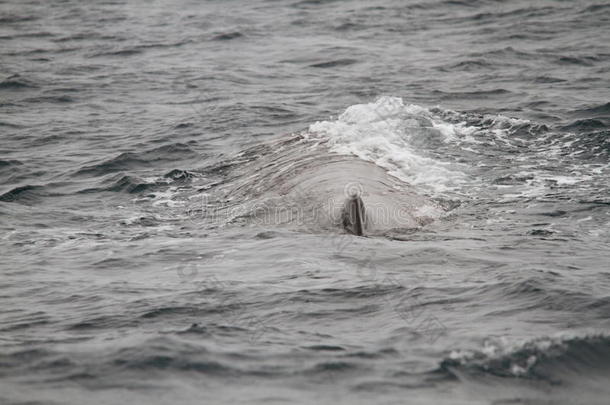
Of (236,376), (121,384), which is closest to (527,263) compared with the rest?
(236,376)

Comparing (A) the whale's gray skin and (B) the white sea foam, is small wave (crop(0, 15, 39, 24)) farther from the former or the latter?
(A) the whale's gray skin

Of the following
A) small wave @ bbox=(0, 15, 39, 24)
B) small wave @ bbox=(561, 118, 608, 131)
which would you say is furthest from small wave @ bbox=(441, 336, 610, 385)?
small wave @ bbox=(0, 15, 39, 24)

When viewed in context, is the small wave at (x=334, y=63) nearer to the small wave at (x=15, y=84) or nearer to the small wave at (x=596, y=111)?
the small wave at (x=15, y=84)

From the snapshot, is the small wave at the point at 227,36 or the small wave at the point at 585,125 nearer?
the small wave at the point at 585,125

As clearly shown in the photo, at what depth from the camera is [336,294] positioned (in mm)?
10438

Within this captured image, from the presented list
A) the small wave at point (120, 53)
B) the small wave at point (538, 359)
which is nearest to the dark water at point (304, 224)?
the small wave at point (538, 359)

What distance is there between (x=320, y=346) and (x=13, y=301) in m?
3.93

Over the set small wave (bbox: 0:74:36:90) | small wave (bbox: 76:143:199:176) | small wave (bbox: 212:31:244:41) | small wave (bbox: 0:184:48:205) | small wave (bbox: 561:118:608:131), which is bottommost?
small wave (bbox: 0:184:48:205)

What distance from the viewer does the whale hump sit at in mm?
12004

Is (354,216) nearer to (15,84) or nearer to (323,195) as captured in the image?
(323,195)

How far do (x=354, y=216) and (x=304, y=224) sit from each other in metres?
1.25

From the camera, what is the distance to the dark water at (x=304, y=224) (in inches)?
331

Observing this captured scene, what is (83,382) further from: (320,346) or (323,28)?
(323,28)

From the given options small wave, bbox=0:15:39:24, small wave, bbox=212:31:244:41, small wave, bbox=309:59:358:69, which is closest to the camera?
small wave, bbox=309:59:358:69
